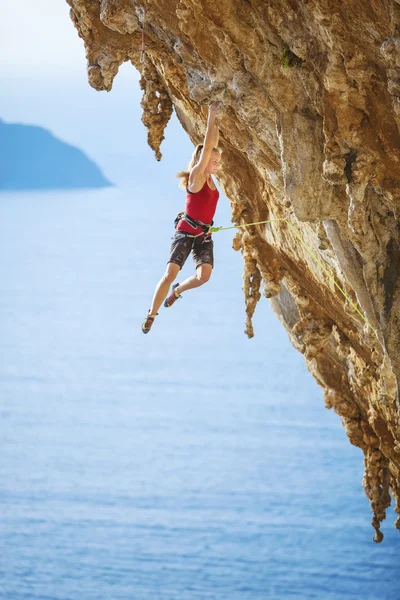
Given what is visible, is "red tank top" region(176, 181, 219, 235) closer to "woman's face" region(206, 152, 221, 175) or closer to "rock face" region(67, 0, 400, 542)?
"woman's face" region(206, 152, 221, 175)

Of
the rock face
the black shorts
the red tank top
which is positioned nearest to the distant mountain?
the rock face

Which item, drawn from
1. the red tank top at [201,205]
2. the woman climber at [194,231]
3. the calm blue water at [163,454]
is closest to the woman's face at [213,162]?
the woman climber at [194,231]

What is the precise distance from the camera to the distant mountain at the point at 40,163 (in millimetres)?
32031

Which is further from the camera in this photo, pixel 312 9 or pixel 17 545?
pixel 17 545

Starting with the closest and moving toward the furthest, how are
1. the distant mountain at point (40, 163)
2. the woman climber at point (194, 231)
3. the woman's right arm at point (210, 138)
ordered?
1. the woman's right arm at point (210, 138)
2. the woman climber at point (194, 231)
3. the distant mountain at point (40, 163)

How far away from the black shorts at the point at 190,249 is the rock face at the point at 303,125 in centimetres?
72

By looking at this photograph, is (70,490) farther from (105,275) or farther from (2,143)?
(2,143)

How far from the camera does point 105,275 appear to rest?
926 inches

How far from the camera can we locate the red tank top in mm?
7020

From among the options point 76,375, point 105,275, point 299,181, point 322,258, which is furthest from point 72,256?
point 299,181

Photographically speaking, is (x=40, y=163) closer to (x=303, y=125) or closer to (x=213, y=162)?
(x=213, y=162)

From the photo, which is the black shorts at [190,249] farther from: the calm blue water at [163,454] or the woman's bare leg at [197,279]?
the calm blue water at [163,454]

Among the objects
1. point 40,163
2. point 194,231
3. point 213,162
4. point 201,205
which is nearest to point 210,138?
point 213,162

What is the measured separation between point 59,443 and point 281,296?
26.7ft
